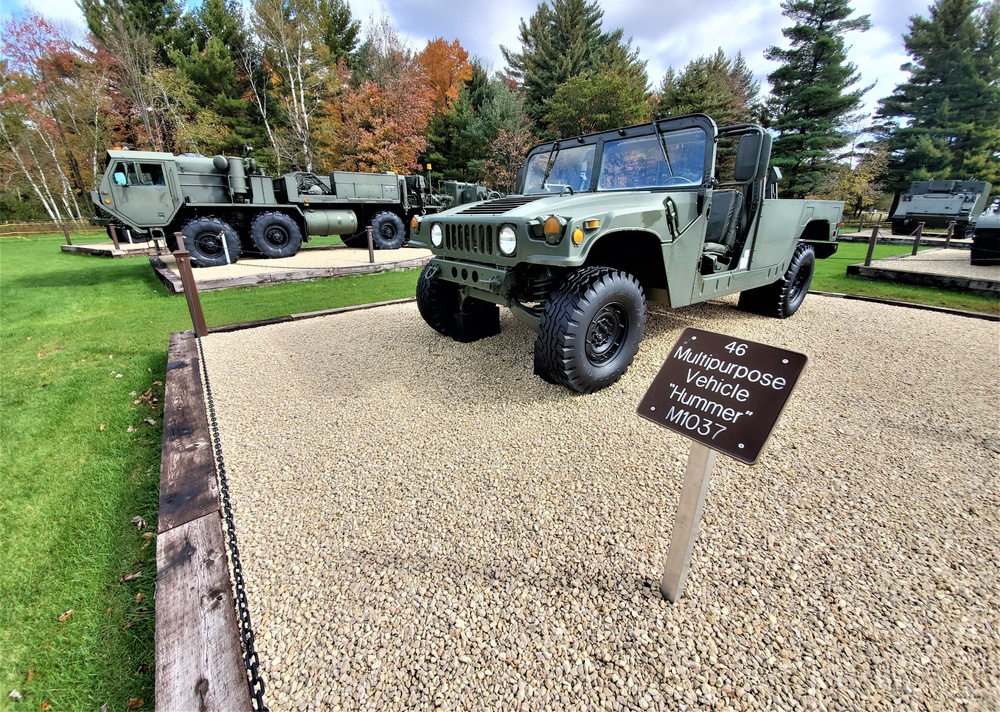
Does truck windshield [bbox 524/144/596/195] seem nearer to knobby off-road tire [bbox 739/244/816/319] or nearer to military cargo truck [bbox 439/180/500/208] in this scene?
knobby off-road tire [bbox 739/244/816/319]

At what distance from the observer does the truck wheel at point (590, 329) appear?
281cm

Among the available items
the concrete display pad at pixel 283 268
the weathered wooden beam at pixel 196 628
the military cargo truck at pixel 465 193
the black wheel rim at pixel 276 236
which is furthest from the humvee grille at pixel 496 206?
the military cargo truck at pixel 465 193

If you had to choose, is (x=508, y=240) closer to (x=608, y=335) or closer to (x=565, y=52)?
(x=608, y=335)

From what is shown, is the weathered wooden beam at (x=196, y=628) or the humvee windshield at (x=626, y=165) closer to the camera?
the weathered wooden beam at (x=196, y=628)

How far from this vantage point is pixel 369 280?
27.5 feet

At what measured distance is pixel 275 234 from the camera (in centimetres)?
1040

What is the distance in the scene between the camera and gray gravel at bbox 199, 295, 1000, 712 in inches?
53.3

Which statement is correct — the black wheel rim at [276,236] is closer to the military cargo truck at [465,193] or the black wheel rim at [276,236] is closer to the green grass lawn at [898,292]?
the military cargo truck at [465,193]

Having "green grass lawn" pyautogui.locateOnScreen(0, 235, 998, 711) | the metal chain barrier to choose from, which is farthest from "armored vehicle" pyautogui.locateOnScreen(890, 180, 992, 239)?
the metal chain barrier

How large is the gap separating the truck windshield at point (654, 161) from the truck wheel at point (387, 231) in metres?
9.79

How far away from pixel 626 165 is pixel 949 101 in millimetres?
34367

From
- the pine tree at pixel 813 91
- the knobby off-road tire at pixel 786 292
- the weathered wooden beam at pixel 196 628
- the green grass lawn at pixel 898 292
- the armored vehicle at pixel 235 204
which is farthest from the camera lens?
the pine tree at pixel 813 91

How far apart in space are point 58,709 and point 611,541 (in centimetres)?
187

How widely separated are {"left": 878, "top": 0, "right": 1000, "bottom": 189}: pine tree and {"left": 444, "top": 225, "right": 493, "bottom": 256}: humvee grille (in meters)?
31.9
